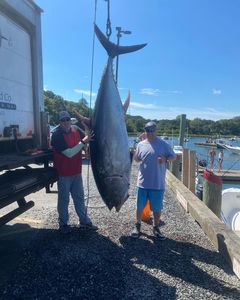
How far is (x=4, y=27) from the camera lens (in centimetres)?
388

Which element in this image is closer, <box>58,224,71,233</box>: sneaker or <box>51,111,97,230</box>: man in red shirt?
<box>51,111,97,230</box>: man in red shirt

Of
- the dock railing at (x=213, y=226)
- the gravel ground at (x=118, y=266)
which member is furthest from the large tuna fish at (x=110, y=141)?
the dock railing at (x=213, y=226)

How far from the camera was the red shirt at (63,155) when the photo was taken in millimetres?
4387

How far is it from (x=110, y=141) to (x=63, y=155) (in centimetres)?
101

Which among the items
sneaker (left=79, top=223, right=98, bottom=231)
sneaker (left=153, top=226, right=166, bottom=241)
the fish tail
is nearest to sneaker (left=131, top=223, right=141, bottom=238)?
sneaker (left=153, top=226, right=166, bottom=241)

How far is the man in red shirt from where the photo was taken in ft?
14.4

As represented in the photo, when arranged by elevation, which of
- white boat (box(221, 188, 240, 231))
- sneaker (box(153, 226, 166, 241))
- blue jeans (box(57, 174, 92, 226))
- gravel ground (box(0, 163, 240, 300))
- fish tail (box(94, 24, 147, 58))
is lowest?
white boat (box(221, 188, 240, 231))

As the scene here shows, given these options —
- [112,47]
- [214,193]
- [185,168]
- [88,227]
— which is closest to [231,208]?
[185,168]

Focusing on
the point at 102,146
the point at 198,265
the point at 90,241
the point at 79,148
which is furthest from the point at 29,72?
the point at 198,265

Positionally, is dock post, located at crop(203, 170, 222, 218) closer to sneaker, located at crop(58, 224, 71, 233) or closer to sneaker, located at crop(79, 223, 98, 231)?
sneaker, located at crop(79, 223, 98, 231)

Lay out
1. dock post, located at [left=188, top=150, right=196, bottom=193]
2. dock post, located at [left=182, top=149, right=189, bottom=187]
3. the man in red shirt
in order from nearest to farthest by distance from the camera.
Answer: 1. the man in red shirt
2. dock post, located at [left=188, top=150, right=196, bottom=193]
3. dock post, located at [left=182, top=149, right=189, bottom=187]

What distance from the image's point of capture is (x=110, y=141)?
147 inches

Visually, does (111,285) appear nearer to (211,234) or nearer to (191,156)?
(211,234)

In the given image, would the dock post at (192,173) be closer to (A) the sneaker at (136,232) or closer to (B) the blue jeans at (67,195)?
(A) the sneaker at (136,232)
